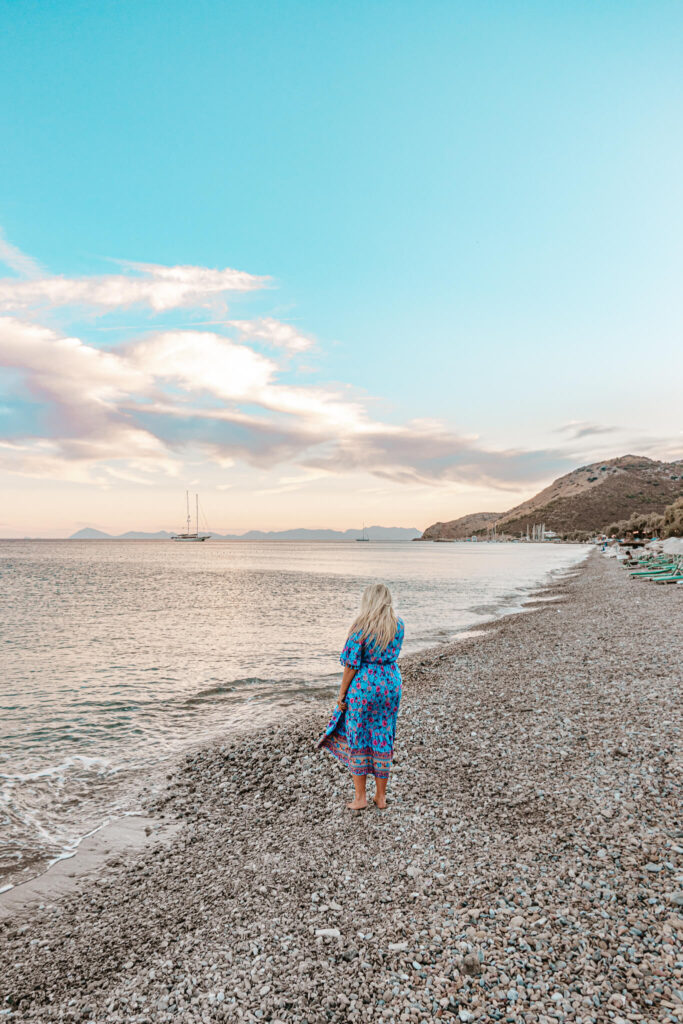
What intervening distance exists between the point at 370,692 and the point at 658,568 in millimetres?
43981

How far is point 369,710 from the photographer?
256 inches

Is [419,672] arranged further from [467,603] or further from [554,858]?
[467,603]

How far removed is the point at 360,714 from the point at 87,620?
95.0 ft

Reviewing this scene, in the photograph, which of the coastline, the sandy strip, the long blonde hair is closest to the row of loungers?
the coastline

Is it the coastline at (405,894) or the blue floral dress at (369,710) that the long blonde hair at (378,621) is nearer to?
the blue floral dress at (369,710)

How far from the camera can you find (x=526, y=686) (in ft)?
40.1

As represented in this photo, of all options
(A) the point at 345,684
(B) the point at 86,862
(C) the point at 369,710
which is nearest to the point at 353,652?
(A) the point at 345,684

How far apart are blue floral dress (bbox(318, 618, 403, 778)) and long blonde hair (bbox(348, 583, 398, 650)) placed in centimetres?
7

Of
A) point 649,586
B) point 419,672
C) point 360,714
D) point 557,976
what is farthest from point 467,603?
point 557,976

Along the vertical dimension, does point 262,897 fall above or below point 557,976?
below

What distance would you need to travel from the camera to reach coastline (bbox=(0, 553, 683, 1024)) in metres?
3.78

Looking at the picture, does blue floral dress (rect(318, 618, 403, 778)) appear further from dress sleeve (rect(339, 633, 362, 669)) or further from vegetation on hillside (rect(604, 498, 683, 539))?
vegetation on hillside (rect(604, 498, 683, 539))

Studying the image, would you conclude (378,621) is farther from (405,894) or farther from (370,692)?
(405,894)

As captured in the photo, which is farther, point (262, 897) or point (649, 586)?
point (649, 586)
